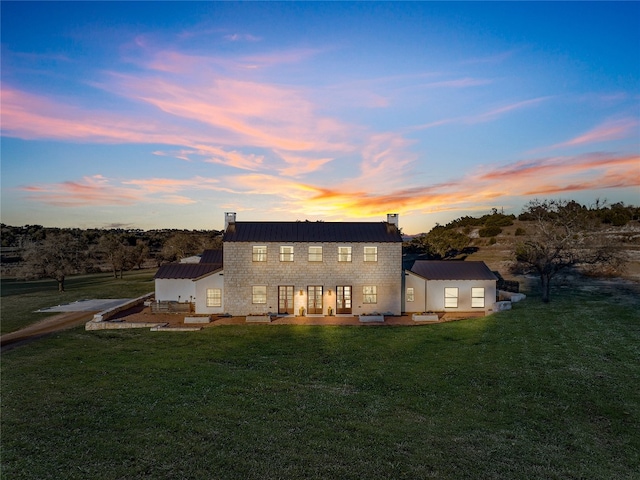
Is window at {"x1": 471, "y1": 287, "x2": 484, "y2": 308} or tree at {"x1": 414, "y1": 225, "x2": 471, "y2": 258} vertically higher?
tree at {"x1": 414, "y1": 225, "x2": 471, "y2": 258}

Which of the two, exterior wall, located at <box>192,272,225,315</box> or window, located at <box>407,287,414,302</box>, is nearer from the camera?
exterior wall, located at <box>192,272,225,315</box>

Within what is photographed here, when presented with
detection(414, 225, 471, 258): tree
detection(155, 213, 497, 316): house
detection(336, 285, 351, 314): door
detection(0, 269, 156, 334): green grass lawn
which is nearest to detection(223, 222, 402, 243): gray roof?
detection(155, 213, 497, 316): house

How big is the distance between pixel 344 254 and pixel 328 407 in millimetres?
17975

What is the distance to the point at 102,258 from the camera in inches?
2970

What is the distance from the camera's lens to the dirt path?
23.6 meters

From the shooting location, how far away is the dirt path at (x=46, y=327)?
77.4 ft

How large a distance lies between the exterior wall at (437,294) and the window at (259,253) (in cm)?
1163

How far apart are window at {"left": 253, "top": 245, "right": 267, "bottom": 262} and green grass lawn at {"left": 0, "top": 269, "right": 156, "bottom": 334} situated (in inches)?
676

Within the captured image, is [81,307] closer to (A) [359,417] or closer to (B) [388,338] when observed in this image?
(B) [388,338]

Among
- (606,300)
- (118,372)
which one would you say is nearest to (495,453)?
(118,372)

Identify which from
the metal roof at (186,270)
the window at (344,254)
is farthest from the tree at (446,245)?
the metal roof at (186,270)

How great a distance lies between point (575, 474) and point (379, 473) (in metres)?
4.59

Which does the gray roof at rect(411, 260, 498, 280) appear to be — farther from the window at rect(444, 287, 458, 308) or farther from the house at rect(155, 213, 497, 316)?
the house at rect(155, 213, 497, 316)

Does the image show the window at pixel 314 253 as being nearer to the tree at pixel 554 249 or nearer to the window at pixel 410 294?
the window at pixel 410 294
